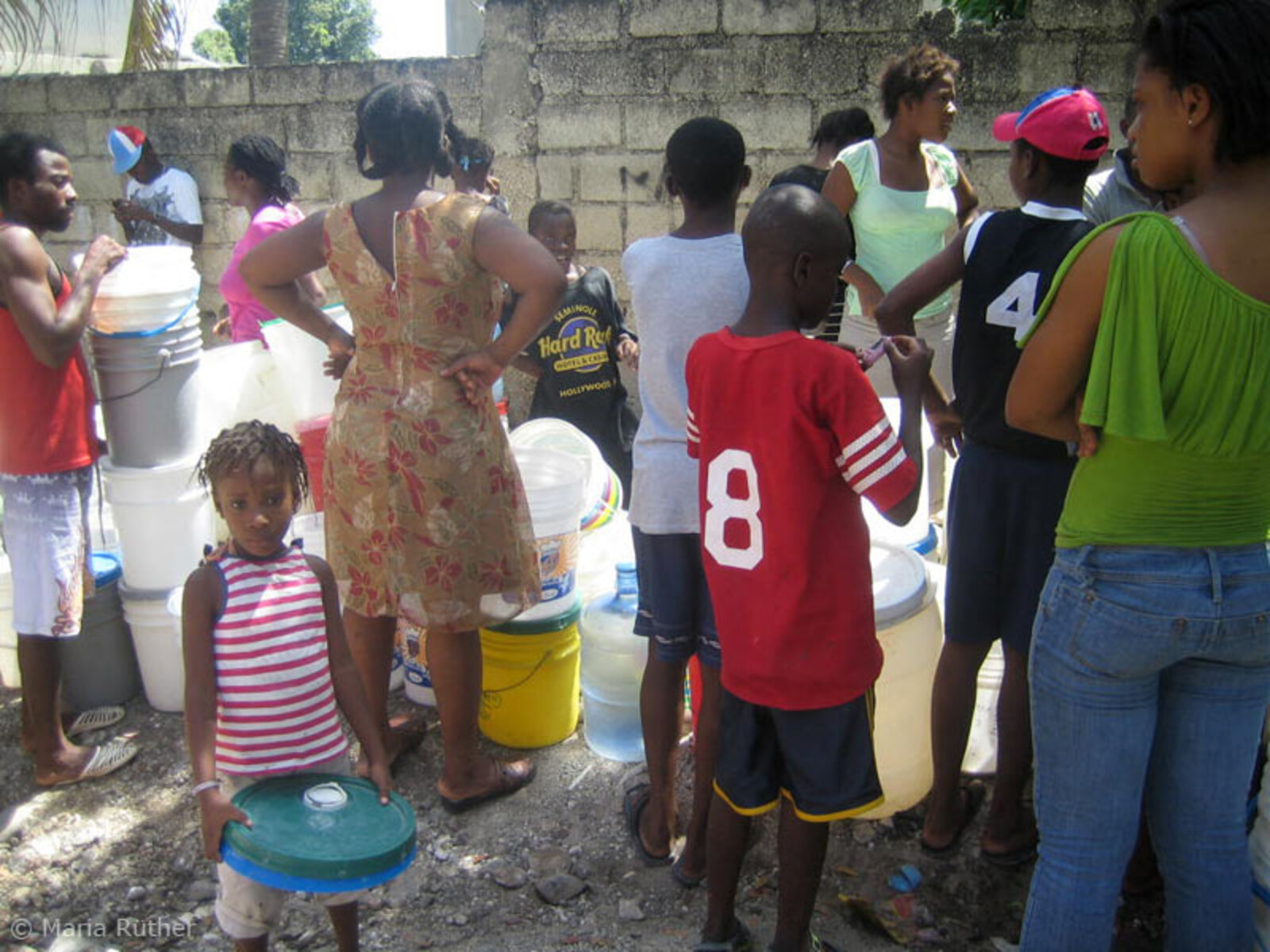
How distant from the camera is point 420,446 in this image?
9.43ft

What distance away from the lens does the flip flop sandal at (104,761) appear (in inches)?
135

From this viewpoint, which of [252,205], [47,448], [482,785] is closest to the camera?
[482,785]

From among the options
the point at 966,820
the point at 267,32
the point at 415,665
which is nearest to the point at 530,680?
the point at 415,665

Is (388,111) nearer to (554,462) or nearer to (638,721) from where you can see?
(554,462)

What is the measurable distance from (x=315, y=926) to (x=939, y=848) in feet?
5.39

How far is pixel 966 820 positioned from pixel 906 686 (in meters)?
0.39

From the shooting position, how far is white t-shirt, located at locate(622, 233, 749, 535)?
2557 millimetres

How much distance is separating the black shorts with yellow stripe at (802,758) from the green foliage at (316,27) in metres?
33.3

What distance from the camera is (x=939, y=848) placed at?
2893mm

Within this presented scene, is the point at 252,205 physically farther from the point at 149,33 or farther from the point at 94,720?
the point at 149,33

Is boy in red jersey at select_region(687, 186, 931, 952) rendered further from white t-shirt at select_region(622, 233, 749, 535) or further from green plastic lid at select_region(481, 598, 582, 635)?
green plastic lid at select_region(481, 598, 582, 635)

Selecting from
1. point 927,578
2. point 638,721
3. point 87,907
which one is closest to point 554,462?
point 638,721

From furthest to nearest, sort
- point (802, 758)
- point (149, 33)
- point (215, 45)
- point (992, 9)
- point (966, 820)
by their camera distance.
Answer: point (215, 45) < point (149, 33) < point (992, 9) < point (966, 820) < point (802, 758)

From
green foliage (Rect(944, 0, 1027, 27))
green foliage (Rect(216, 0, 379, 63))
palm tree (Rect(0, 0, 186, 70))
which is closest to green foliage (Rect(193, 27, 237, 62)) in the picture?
green foliage (Rect(216, 0, 379, 63))
